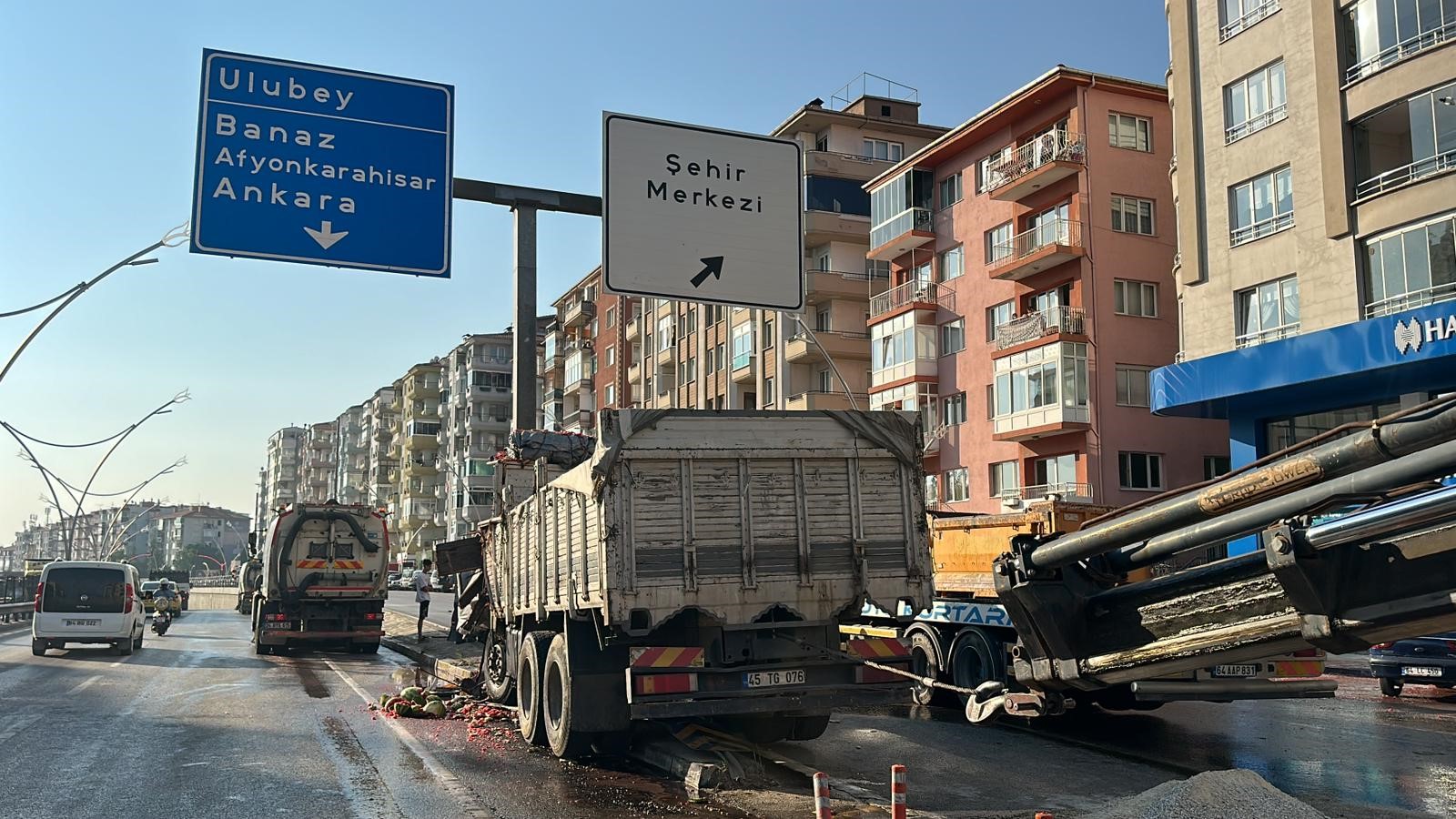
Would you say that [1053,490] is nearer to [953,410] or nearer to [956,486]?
[956,486]

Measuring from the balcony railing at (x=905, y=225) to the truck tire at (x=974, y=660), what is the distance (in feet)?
102

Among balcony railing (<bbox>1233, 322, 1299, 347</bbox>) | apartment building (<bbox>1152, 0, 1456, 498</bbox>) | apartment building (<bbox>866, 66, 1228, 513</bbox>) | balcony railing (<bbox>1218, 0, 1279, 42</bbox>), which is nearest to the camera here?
apartment building (<bbox>1152, 0, 1456, 498</bbox>)

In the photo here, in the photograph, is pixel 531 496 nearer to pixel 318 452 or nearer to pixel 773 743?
pixel 773 743

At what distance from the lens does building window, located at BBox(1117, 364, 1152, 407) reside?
3566cm

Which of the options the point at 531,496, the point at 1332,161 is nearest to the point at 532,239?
the point at 531,496

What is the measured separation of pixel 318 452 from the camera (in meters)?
168

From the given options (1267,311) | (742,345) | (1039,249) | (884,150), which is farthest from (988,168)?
(742,345)

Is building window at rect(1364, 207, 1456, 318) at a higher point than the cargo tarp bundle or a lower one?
higher

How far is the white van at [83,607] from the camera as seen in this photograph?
74.4 ft

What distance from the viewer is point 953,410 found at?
41.5m

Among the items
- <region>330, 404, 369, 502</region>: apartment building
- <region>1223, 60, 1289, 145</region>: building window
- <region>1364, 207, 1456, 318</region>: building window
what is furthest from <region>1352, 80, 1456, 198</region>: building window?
<region>330, 404, 369, 502</region>: apartment building

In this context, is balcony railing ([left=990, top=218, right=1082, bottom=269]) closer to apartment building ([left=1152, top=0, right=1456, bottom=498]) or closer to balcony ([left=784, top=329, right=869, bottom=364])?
apartment building ([left=1152, top=0, right=1456, bottom=498])

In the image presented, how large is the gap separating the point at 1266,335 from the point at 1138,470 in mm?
9671

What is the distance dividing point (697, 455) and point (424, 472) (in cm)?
10857
